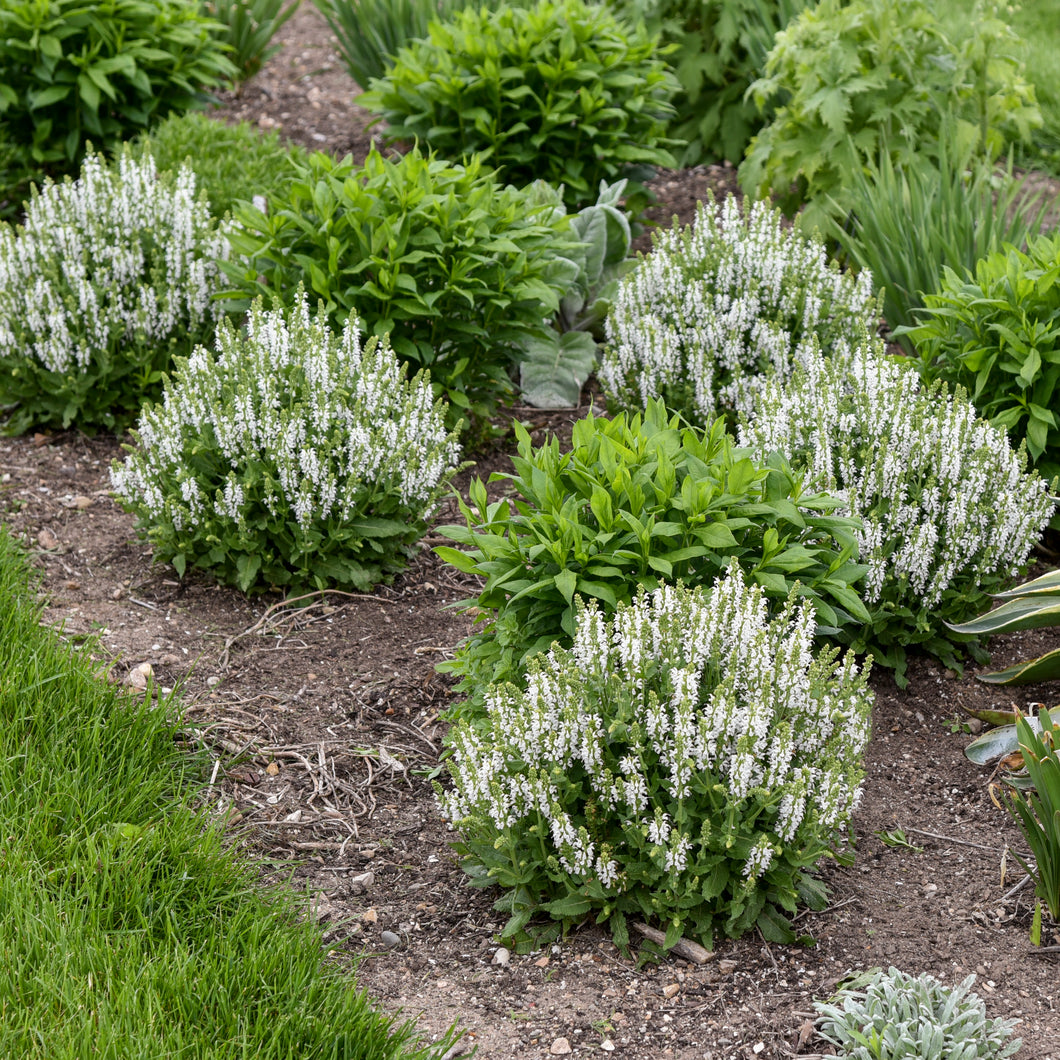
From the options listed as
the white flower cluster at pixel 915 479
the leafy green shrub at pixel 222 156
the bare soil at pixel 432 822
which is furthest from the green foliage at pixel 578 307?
the white flower cluster at pixel 915 479

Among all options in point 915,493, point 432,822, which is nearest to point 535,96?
point 915,493

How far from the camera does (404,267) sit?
4566 millimetres

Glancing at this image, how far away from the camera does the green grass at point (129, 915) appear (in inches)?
96.7

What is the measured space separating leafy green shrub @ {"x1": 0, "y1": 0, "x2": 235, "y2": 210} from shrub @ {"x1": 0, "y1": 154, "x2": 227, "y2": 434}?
1.45 meters

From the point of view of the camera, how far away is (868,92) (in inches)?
226

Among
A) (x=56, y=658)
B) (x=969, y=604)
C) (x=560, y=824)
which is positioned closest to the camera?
(x=560, y=824)

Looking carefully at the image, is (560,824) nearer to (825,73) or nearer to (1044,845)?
(1044,845)

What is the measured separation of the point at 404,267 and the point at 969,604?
7.57 ft

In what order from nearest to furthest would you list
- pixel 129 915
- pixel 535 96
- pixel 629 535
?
pixel 129 915
pixel 629 535
pixel 535 96

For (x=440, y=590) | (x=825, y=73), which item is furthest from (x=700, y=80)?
(x=440, y=590)

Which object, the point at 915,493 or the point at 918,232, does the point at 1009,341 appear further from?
the point at 918,232

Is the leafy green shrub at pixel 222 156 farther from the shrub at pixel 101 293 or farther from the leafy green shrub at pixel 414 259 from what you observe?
the leafy green shrub at pixel 414 259

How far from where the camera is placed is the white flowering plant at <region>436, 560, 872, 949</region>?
107 inches

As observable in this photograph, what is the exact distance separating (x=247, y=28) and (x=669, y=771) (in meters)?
6.82
